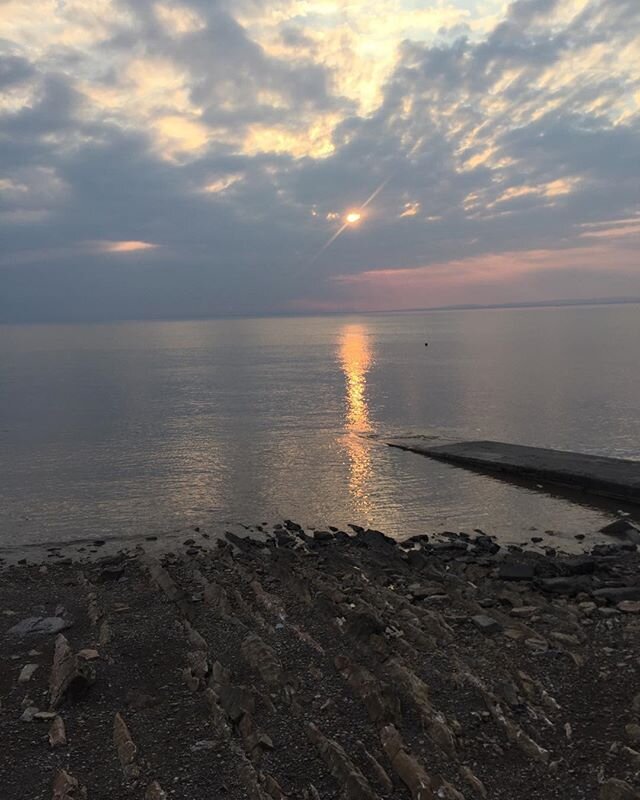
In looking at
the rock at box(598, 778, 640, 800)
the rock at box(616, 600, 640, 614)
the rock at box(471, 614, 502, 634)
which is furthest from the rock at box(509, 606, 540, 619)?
the rock at box(598, 778, 640, 800)

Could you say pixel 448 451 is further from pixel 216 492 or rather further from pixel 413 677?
pixel 413 677

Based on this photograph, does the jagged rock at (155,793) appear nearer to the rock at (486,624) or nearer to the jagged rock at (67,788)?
the jagged rock at (67,788)

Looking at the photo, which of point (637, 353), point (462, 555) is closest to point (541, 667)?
point (462, 555)

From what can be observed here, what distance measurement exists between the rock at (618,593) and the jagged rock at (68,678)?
9853 millimetres

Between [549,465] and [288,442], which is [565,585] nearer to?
[549,465]

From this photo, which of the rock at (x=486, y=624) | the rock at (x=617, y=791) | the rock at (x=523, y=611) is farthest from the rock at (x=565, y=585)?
the rock at (x=617, y=791)

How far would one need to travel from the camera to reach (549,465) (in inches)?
1156

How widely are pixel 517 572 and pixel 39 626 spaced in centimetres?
1025

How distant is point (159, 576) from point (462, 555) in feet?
27.0

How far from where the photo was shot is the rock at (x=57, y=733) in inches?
303

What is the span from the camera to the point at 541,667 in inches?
376

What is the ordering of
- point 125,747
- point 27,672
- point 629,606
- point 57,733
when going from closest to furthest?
point 125,747 < point 57,733 < point 27,672 < point 629,606

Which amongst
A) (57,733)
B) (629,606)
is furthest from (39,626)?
(629,606)

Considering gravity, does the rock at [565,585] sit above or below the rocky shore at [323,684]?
below
